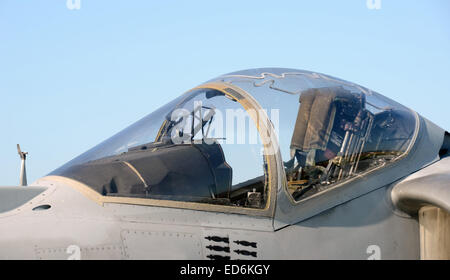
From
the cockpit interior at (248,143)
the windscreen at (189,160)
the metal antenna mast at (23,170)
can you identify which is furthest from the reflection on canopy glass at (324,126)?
the metal antenna mast at (23,170)

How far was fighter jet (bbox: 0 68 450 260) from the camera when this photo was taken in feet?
14.9

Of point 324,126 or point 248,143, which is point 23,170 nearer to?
point 248,143

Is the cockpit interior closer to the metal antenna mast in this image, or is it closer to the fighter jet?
the fighter jet

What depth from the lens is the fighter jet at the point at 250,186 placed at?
4535 millimetres

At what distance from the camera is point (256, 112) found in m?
5.16

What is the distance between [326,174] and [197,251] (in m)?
1.54

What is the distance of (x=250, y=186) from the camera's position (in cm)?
496

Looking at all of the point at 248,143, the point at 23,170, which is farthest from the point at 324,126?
the point at 23,170

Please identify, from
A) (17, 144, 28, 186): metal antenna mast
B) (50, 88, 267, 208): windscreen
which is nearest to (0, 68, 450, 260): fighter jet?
(50, 88, 267, 208): windscreen

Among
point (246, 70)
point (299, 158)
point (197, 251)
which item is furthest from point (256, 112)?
point (197, 251)

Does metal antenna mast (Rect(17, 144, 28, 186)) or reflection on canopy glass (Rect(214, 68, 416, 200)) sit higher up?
reflection on canopy glass (Rect(214, 68, 416, 200))

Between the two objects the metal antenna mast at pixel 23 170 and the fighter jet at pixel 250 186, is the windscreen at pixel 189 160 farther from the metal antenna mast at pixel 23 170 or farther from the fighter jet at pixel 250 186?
the metal antenna mast at pixel 23 170
